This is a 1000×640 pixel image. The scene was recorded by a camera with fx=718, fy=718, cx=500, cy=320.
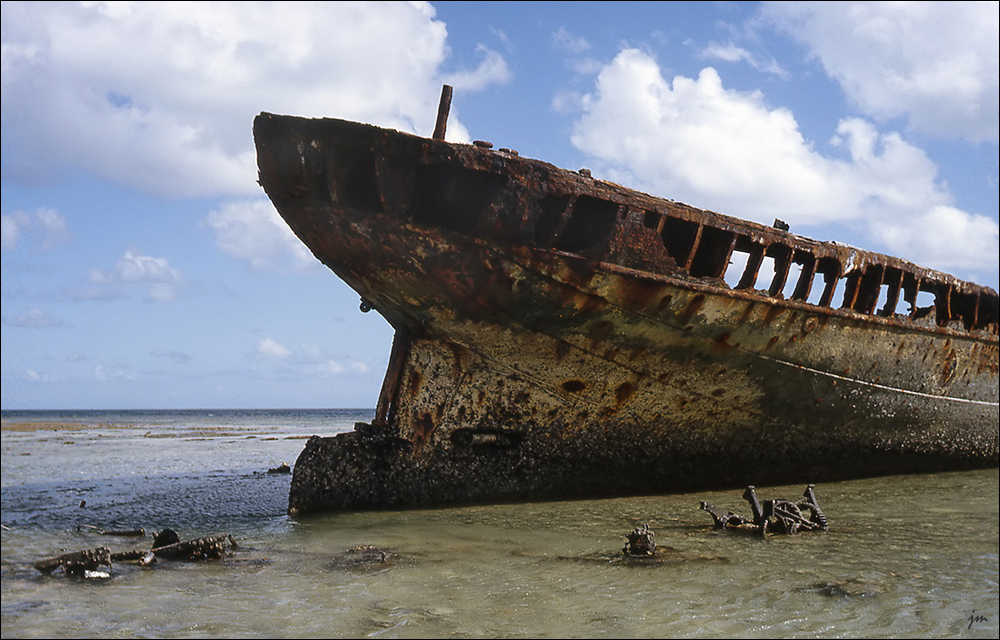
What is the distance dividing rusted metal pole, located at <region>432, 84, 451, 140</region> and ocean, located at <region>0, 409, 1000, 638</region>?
2886 mm

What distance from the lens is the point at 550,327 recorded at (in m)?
5.69

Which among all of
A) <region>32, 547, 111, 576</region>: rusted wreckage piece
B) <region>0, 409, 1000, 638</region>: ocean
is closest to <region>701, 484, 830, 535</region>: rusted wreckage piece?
<region>0, 409, 1000, 638</region>: ocean

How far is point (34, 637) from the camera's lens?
8.75ft

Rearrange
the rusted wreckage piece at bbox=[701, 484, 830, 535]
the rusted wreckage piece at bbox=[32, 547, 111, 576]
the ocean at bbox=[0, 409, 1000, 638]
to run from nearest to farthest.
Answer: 1. the ocean at bbox=[0, 409, 1000, 638]
2. the rusted wreckage piece at bbox=[32, 547, 111, 576]
3. the rusted wreckage piece at bbox=[701, 484, 830, 535]

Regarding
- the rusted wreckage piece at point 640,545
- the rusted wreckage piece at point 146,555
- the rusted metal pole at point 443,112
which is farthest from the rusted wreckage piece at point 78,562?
the rusted metal pole at point 443,112

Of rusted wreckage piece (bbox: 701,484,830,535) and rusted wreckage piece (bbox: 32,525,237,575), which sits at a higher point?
rusted wreckage piece (bbox: 701,484,830,535)

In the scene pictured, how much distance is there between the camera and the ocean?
2.88 meters

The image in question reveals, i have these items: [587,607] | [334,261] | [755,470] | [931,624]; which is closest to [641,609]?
[587,607]

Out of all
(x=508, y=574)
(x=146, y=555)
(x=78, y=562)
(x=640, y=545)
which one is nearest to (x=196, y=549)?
(x=146, y=555)

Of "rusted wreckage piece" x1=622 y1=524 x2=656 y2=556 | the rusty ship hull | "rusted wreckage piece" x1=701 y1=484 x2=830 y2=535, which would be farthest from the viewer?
the rusty ship hull

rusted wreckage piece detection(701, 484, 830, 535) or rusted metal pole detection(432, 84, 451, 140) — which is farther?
rusted metal pole detection(432, 84, 451, 140)

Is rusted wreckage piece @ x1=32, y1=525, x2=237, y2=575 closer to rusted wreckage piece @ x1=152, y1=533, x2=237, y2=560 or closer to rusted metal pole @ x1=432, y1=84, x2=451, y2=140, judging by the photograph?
rusted wreckage piece @ x1=152, y1=533, x2=237, y2=560

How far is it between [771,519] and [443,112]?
12.4ft

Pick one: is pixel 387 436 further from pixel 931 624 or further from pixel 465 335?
pixel 931 624
